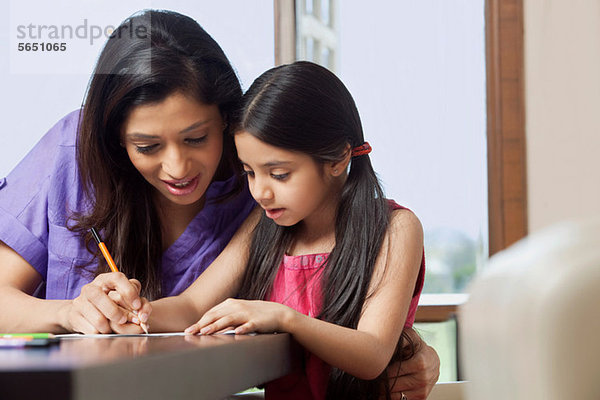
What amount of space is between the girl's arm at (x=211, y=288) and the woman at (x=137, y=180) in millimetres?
71

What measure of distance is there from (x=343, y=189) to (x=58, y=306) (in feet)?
1.51

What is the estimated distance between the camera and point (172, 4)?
2232mm

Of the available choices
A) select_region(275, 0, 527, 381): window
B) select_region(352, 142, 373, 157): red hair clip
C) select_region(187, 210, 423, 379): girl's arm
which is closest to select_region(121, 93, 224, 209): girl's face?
select_region(352, 142, 373, 157): red hair clip

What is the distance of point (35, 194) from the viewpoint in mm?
1261

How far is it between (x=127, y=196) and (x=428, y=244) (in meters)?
1.36

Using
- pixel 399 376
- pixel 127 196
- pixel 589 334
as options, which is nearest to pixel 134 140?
pixel 127 196

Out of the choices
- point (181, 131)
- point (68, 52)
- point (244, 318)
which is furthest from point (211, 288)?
point (68, 52)

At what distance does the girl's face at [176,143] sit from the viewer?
112 cm

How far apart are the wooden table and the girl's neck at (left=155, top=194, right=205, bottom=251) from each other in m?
0.68

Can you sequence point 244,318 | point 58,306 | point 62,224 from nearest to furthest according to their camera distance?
1. point 244,318
2. point 58,306
3. point 62,224

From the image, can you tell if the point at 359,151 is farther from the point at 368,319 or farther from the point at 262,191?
the point at 368,319

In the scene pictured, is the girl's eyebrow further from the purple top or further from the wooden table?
the wooden table

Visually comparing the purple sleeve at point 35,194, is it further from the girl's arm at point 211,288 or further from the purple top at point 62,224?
the girl's arm at point 211,288

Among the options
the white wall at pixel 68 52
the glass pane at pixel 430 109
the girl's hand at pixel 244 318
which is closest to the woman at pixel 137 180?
the girl's hand at pixel 244 318
